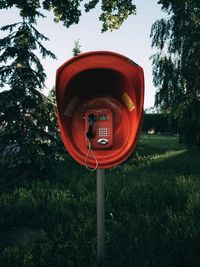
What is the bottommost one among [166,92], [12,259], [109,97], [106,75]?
[12,259]

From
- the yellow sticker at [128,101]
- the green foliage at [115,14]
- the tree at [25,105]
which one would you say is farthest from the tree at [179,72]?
the yellow sticker at [128,101]

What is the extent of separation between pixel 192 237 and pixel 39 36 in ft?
19.8

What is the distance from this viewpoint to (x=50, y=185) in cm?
624

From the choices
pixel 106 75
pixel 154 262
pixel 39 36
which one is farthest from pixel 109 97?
pixel 39 36

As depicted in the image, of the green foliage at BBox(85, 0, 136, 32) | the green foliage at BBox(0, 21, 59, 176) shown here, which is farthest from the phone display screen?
the green foliage at BBox(85, 0, 136, 32)

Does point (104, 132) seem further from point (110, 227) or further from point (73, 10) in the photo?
point (73, 10)

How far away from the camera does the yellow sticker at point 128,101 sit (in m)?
2.92

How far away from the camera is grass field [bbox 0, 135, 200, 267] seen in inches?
116

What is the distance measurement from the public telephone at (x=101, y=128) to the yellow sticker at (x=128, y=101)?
0.69 ft

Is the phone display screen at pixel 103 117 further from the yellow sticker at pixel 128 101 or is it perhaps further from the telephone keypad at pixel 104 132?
the yellow sticker at pixel 128 101

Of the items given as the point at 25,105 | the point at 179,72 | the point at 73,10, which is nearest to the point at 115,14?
the point at 73,10

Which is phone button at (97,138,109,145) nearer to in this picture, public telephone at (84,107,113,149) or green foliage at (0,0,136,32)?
public telephone at (84,107,113,149)

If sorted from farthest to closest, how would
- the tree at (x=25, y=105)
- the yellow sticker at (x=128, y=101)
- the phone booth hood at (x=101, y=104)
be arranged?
the tree at (x=25, y=105) → the yellow sticker at (x=128, y=101) → the phone booth hood at (x=101, y=104)

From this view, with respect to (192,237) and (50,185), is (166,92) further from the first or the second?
(192,237)
